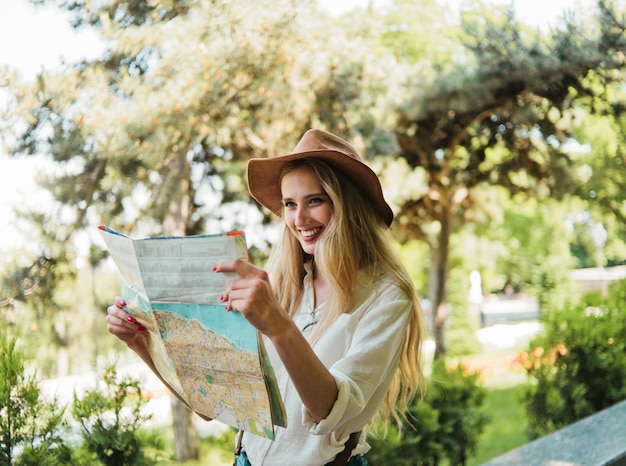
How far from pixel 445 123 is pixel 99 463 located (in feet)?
22.5

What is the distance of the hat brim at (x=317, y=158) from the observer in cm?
176

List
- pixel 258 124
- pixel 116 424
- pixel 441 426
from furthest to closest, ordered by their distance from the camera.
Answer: pixel 258 124 < pixel 441 426 < pixel 116 424

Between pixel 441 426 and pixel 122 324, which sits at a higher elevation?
pixel 122 324

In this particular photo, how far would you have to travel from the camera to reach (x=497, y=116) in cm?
811

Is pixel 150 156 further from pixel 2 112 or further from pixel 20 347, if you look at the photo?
pixel 20 347

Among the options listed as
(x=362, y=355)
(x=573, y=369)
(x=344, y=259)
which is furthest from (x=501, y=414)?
(x=362, y=355)

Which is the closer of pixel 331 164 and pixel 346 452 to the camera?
pixel 346 452

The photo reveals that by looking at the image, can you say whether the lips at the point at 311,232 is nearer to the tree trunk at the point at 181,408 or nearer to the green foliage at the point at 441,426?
the green foliage at the point at 441,426

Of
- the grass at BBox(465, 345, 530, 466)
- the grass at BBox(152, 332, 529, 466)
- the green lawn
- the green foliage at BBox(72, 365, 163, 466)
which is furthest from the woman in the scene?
the green lawn

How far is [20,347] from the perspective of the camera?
234 centimetres

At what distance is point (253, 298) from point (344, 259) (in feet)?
1.64

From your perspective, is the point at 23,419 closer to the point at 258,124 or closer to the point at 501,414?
the point at 258,124

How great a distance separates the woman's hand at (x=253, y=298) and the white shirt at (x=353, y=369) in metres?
0.25

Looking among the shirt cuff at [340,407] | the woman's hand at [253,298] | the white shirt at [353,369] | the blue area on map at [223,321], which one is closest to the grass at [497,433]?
the white shirt at [353,369]
